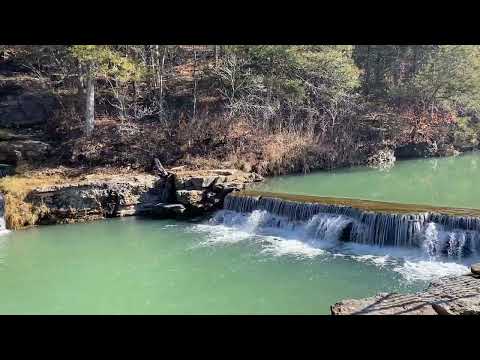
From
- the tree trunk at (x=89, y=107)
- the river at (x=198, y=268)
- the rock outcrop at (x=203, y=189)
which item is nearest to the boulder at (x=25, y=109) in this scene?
the tree trunk at (x=89, y=107)

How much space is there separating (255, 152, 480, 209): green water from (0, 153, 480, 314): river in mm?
194

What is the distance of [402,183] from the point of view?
18.2 m

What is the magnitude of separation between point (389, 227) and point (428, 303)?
20.7 ft

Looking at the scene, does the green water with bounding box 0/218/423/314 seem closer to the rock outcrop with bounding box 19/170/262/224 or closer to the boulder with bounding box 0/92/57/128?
the rock outcrop with bounding box 19/170/262/224

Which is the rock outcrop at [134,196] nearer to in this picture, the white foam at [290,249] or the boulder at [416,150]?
the white foam at [290,249]

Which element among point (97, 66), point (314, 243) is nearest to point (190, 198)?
point (314, 243)

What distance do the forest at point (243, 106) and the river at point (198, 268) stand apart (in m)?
5.23

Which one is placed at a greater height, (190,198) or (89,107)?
(89,107)

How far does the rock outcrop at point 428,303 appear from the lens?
16.6 feet

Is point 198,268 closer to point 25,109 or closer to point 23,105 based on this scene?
point 25,109

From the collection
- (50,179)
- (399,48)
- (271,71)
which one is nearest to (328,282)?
(50,179)
